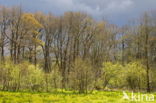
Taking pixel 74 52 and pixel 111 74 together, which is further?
pixel 74 52

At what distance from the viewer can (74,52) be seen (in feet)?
88.1

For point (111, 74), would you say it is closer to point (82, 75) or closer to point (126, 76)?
point (126, 76)

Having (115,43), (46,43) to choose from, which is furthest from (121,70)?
(46,43)

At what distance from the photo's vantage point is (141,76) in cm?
2002

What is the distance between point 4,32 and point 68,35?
9.20 meters

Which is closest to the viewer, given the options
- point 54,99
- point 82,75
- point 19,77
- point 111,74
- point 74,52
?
point 54,99

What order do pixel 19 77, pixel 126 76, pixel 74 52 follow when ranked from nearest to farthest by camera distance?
1. pixel 19 77
2. pixel 126 76
3. pixel 74 52

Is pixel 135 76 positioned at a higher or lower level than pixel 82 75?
lower

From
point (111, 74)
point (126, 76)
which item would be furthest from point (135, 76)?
point (111, 74)

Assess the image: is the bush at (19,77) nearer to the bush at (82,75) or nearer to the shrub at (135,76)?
the bush at (82,75)

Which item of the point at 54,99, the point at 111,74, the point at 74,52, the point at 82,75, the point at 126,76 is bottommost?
the point at 54,99

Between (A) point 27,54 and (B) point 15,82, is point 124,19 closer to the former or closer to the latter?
(A) point 27,54

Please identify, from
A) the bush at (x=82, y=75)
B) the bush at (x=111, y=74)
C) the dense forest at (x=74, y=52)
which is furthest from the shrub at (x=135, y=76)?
the bush at (x=82, y=75)

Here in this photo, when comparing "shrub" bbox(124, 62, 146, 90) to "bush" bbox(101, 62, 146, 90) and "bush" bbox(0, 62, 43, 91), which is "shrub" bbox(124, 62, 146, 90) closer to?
"bush" bbox(101, 62, 146, 90)
